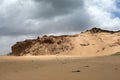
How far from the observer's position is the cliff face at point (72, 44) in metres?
23.3

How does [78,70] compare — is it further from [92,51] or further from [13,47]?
[13,47]

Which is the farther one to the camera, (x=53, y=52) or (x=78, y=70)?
(x=53, y=52)

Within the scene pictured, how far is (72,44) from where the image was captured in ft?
79.2

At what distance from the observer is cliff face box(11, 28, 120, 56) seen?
2330cm

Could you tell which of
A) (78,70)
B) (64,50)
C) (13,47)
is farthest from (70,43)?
(78,70)

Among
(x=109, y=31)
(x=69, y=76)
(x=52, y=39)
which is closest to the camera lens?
(x=69, y=76)

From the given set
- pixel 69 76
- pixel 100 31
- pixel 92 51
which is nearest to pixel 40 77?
pixel 69 76

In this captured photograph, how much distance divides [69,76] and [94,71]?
3.05ft

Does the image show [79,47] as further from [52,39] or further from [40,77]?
[40,77]

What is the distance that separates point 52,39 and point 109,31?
5430 millimetres

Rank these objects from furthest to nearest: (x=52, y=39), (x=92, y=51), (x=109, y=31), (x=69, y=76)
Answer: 1. (x=109, y=31)
2. (x=52, y=39)
3. (x=92, y=51)
4. (x=69, y=76)

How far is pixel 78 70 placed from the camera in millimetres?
7637

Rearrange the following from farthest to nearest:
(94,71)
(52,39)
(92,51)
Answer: (52,39)
(92,51)
(94,71)

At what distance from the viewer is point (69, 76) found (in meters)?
6.78
